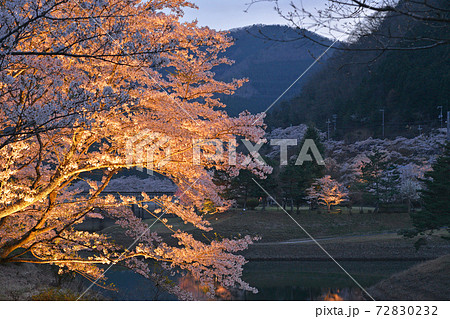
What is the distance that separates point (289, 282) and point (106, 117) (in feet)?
46.9

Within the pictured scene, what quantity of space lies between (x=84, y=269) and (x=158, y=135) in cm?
264

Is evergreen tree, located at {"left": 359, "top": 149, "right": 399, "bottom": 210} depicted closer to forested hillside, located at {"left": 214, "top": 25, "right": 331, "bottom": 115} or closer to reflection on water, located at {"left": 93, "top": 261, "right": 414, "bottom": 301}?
reflection on water, located at {"left": 93, "top": 261, "right": 414, "bottom": 301}

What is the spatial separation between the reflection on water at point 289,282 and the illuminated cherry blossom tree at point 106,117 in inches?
264

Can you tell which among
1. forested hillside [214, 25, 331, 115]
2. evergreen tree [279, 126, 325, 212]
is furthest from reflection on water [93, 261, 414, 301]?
forested hillside [214, 25, 331, 115]

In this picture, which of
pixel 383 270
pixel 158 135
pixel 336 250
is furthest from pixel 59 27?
pixel 336 250

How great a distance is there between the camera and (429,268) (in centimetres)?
1530

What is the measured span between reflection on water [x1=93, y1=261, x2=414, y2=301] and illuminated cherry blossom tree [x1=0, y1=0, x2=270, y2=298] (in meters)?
6.70

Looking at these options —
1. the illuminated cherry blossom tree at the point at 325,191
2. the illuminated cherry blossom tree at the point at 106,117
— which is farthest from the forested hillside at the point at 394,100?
the illuminated cherry blossom tree at the point at 106,117

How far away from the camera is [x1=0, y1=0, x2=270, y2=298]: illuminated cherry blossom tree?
4215 millimetres

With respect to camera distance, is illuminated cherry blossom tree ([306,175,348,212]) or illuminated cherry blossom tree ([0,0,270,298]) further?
illuminated cherry blossom tree ([306,175,348,212])

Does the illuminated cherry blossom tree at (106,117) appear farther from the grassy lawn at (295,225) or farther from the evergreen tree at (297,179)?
the evergreen tree at (297,179)

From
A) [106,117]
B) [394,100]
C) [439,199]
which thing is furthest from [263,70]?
[106,117]

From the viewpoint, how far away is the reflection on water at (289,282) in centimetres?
1481

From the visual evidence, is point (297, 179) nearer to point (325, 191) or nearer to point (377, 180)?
point (325, 191)
